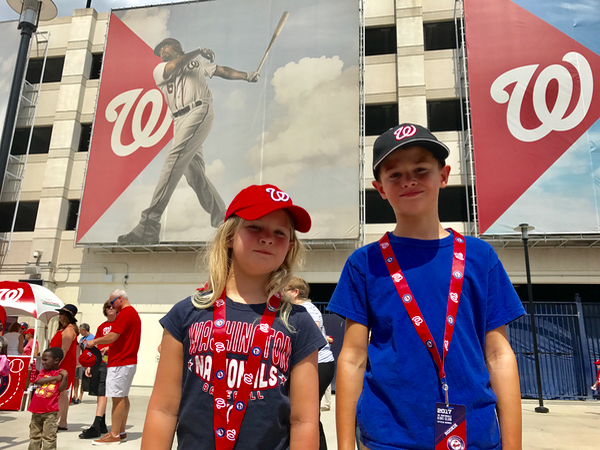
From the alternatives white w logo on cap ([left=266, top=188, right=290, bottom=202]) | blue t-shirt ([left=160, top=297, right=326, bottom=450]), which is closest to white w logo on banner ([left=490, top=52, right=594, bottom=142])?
white w logo on cap ([left=266, top=188, right=290, bottom=202])

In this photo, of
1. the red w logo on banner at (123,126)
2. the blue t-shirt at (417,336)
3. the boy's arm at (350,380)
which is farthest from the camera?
the red w logo on banner at (123,126)

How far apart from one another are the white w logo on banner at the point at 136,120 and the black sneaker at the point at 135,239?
118 inches

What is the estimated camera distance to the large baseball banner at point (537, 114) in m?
12.2

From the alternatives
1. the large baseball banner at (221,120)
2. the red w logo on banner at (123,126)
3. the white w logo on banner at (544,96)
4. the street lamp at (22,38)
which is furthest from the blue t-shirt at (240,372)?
the red w logo on banner at (123,126)

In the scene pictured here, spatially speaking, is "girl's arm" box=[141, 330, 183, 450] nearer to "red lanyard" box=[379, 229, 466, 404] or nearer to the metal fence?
"red lanyard" box=[379, 229, 466, 404]

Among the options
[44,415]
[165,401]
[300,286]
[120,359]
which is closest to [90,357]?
[120,359]

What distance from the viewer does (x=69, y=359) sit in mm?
6004

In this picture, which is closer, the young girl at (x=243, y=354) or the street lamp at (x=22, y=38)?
the young girl at (x=243, y=354)

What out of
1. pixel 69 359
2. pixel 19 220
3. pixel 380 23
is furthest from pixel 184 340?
pixel 19 220

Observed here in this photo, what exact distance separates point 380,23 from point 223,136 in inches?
284

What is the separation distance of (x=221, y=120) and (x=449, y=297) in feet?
46.1

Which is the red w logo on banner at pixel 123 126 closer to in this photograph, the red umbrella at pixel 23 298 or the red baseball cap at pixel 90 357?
the red umbrella at pixel 23 298

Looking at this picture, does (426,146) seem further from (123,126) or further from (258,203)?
(123,126)

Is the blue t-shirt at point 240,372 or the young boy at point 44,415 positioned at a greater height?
the blue t-shirt at point 240,372
